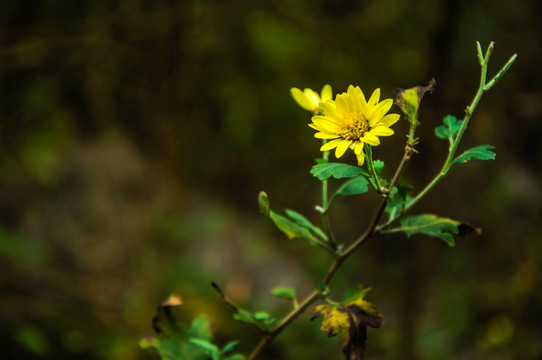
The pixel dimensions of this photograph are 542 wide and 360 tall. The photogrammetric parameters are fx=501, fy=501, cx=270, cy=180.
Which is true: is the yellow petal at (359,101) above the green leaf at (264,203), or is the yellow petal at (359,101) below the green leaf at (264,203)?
above

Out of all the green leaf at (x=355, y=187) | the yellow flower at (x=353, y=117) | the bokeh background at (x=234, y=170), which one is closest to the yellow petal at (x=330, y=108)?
the yellow flower at (x=353, y=117)

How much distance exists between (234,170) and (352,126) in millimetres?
3209

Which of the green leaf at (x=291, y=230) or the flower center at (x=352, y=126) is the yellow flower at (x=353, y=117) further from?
the green leaf at (x=291, y=230)

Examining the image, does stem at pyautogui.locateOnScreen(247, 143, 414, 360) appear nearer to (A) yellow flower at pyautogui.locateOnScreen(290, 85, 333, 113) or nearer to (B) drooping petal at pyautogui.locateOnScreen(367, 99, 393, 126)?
(B) drooping petal at pyautogui.locateOnScreen(367, 99, 393, 126)

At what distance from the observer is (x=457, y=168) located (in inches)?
109

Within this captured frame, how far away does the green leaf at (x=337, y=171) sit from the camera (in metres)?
0.51

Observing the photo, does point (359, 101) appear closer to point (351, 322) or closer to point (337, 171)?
point (337, 171)

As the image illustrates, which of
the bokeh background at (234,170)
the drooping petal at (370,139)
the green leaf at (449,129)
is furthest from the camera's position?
the bokeh background at (234,170)

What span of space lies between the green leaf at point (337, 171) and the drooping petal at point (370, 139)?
0.10 feet

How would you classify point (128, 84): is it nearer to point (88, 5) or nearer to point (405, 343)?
point (88, 5)

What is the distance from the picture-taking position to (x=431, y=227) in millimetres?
573

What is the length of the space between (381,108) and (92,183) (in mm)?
3364

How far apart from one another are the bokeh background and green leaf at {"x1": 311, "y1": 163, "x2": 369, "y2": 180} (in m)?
1.50

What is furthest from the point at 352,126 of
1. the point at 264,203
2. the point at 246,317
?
the point at 246,317
